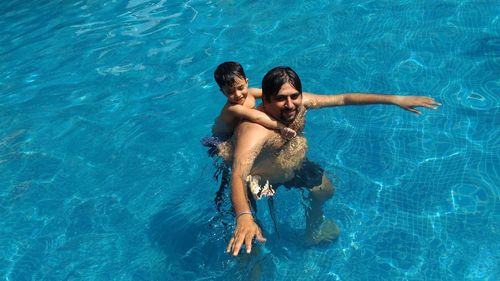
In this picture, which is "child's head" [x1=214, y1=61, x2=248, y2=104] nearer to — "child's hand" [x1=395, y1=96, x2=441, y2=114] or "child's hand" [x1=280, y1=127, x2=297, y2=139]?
"child's hand" [x1=280, y1=127, x2=297, y2=139]

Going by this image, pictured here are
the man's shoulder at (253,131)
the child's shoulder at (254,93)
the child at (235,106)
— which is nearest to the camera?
the man's shoulder at (253,131)

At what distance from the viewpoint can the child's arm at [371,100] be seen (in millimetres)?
3910

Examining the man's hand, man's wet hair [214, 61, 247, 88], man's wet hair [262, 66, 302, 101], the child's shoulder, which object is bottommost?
the child's shoulder

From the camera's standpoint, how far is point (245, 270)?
14.4ft

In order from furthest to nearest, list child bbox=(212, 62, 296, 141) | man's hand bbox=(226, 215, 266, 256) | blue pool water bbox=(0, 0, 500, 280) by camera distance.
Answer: blue pool water bbox=(0, 0, 500, 280)
child bbox=(212, 62, 296, 141)
man's hand bbox=(226, 215, 266, 256)

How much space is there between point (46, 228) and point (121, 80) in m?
2.69

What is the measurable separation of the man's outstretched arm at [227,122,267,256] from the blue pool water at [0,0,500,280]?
1162 millimetres

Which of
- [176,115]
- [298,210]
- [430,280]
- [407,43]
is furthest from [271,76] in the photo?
[407,43]

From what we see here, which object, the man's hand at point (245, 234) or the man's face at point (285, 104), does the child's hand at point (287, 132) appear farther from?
the man's hand at point (245, 234)

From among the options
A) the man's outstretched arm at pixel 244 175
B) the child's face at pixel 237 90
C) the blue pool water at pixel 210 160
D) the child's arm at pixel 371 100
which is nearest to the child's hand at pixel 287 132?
the man's outstretched arm at pixel 244 175

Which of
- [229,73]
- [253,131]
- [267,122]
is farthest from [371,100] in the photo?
[229,73]

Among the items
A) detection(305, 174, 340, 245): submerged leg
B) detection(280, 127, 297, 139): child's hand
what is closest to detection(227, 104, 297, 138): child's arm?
detection(280, 127, 297, 139): child's hand

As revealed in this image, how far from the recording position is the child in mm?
3816

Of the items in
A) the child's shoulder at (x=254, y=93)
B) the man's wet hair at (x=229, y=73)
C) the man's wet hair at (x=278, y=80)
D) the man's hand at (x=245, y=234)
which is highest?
the man's wet hair at (x=278, y=80)
